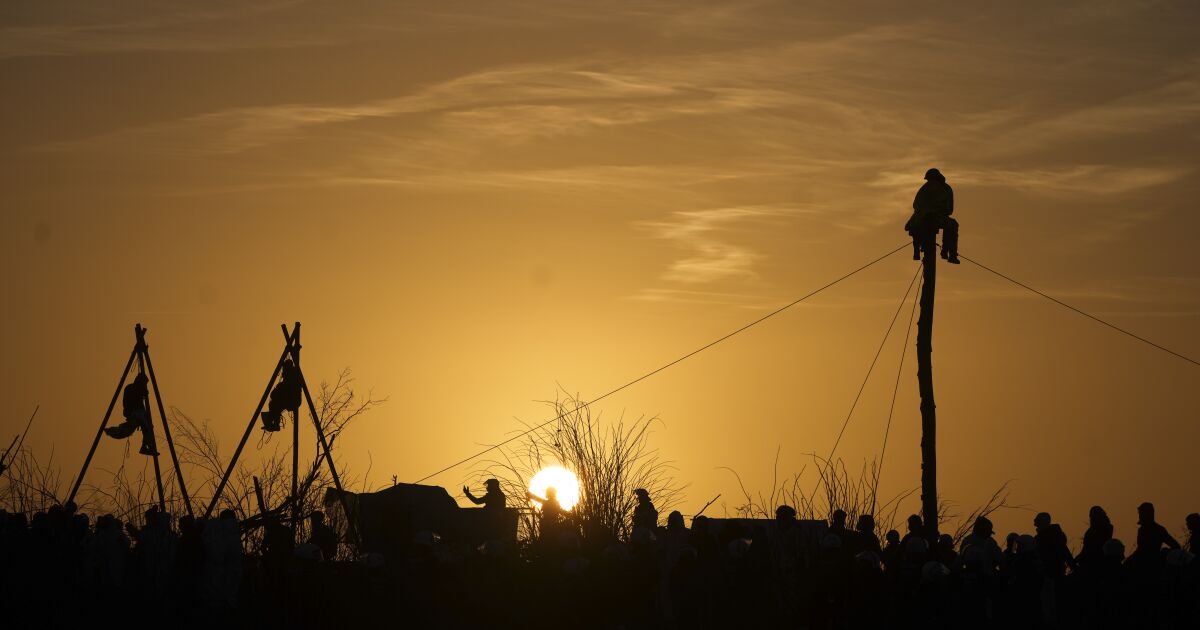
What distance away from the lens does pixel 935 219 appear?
23484mm

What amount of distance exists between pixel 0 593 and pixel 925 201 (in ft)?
49.8

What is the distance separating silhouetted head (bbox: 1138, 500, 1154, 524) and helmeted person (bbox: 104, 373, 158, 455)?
18.6 metres

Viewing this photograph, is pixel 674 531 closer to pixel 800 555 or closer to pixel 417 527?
pixel 800 555

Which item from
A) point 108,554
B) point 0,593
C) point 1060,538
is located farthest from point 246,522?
point 1060,538

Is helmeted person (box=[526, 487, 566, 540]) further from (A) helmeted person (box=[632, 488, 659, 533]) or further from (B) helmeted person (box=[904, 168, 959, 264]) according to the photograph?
(B) helmeted person (box=[904, 168, 959, 264])

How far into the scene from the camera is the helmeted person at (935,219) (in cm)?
2347

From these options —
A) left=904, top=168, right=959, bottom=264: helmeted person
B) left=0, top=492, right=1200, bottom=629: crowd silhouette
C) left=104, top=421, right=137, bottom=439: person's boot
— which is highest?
left=904, top=168, right=959, bottom=264: helmeted person

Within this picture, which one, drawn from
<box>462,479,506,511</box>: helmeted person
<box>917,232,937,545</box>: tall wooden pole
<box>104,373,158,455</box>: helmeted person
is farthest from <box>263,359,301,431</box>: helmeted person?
<box>917,232,937,545</box>: tall wooden pole

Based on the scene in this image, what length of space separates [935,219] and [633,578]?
8.33 meters

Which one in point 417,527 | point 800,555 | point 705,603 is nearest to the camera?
point 705,603

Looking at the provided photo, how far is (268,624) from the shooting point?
62.8 ft

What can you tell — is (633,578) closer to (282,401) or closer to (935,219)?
(935,219)

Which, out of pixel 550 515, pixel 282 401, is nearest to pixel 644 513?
pixel 550 515

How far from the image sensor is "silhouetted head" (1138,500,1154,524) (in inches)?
729
